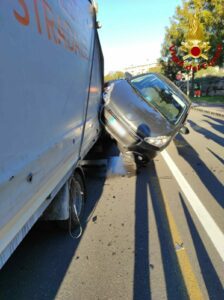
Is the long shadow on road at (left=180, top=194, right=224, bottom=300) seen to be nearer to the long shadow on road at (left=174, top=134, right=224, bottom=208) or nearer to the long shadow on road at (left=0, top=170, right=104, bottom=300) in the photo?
the long shadow on road at (left=174, top=134, right=224, bottom=208)

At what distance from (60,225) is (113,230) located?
2.37 ft

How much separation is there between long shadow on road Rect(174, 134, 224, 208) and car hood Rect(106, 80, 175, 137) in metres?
1.22

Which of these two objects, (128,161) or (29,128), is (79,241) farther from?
(128,161)

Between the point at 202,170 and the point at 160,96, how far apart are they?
1.97m

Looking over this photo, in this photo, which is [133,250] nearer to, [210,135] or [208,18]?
[210,135]

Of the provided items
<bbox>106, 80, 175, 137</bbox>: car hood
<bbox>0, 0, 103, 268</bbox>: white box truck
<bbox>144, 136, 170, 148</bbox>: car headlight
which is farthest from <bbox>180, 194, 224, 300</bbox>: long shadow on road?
<bbox>106, 80, 175, 137</bbox>: car hood

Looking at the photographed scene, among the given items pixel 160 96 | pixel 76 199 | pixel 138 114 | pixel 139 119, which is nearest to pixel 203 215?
pixel 76 199

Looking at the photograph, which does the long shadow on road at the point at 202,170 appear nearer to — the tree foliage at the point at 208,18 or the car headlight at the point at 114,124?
the car headlight at the point at 114,124

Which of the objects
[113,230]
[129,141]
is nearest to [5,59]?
[113,230]

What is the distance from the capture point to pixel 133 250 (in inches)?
147

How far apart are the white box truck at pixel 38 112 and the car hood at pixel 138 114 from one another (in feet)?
6.37

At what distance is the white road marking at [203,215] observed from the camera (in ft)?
12.6

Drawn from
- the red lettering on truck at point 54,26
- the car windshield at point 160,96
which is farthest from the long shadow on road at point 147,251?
the red lettering on truck at point 54,26

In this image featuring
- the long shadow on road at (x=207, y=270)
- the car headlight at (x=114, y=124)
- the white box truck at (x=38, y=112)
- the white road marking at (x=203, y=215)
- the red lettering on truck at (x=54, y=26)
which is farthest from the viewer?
the car headlight at (x=114, y=124)
